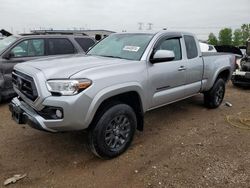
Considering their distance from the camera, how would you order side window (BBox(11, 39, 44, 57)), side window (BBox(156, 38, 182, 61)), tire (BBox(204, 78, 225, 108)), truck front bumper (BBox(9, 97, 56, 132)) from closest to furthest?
truck front bumper (BBox(9, 97, 56, 132))
side window (BBox(156, 38, 182, 61))
tire (BBox(204, 78, 225, 108))
side window (BBox(11, 39, 44, 57))

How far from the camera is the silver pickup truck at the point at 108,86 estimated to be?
10.4ft

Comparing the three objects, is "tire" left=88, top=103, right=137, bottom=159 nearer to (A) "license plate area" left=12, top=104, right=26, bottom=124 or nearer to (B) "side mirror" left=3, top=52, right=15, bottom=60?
(A) "license plate area" left=12, top=104, right=26, bottom=124

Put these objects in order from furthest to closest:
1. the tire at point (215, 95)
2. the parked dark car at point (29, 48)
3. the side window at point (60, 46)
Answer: the side window at point (60, 46)
the parked dark car at point (29, 48)
the tire at point (215, 95)

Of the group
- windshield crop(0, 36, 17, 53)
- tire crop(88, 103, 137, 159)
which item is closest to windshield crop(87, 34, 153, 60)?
tire crop(88, 103, 137, 159)

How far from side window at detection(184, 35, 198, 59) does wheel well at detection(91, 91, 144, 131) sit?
169 centimetres

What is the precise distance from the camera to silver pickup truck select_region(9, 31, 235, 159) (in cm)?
317

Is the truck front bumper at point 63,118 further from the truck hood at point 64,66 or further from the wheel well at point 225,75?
the wheel well at point 225,75

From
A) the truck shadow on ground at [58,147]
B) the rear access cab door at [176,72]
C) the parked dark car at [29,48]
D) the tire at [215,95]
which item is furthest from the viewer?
the parked dark car at [29,48]

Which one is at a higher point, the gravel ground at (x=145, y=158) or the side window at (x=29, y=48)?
the side window at (x=29, y=48)

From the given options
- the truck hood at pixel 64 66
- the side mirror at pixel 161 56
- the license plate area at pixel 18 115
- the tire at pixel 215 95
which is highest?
the side mirror at pixel 161 56

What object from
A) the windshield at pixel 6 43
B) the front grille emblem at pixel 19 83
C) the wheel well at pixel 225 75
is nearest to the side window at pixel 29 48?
the windshield at pixel 6 43

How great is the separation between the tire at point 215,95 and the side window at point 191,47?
1.18 meters

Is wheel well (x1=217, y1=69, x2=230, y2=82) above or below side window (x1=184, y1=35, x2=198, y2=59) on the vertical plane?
below

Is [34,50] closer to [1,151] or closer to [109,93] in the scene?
[1,151]
